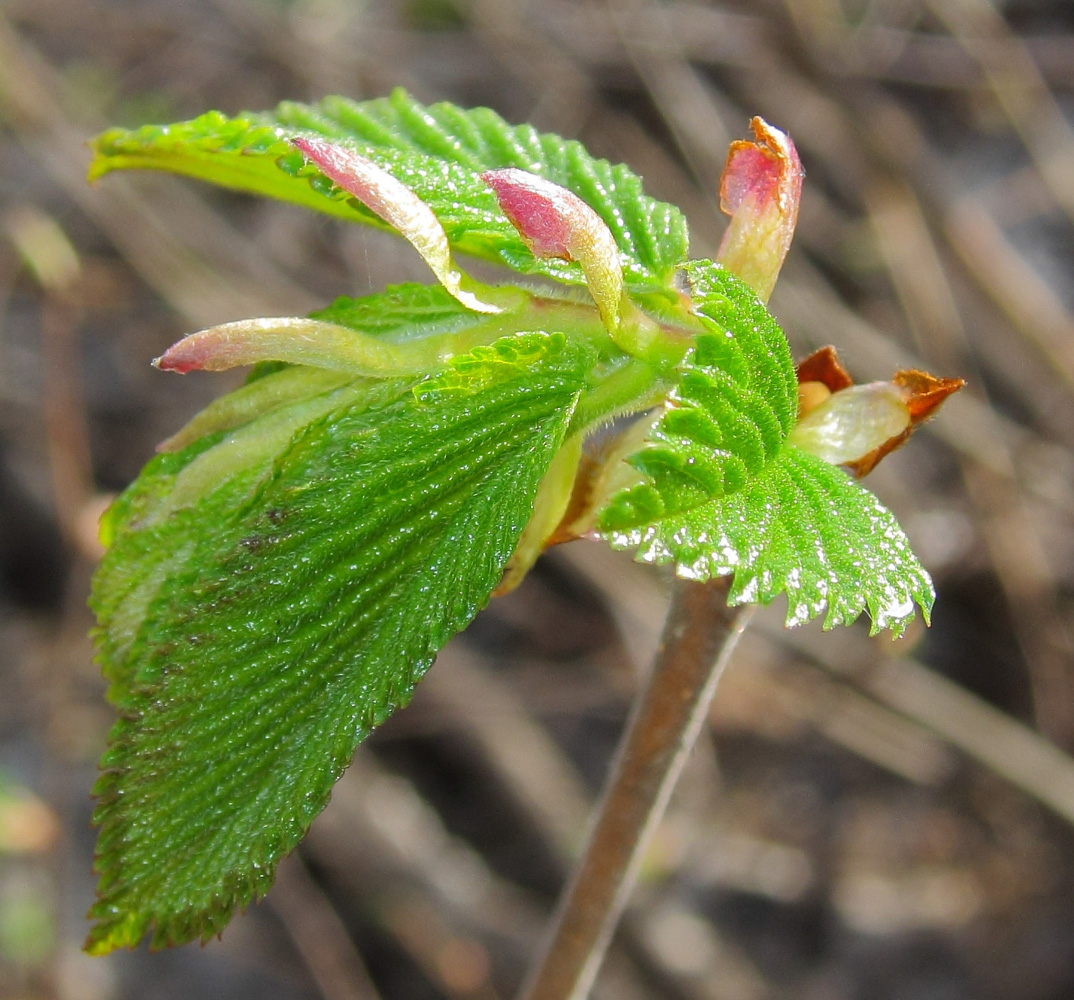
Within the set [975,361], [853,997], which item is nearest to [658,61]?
[975,361]

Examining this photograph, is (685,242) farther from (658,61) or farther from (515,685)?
(658,61)

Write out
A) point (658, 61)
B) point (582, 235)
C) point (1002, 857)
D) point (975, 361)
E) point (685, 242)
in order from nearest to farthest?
point (582, 235), point (685, 242), point (1002, 857), point (975, 361), point (658, 61)

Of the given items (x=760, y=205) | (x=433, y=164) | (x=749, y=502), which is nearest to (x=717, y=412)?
(x=749, y=502)

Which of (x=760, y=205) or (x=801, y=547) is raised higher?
(x=760, y=205)

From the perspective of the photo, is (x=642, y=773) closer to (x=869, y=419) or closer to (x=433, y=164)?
(x=869, y=419)

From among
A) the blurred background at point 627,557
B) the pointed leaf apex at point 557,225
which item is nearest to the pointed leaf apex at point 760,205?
the pointed leaf apex at point 557,225

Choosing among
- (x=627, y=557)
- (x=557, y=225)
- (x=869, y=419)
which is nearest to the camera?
(x=557, y=225)

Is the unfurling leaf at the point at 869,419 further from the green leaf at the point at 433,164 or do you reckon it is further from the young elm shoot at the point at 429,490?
the green leaf at the point at 433,164
